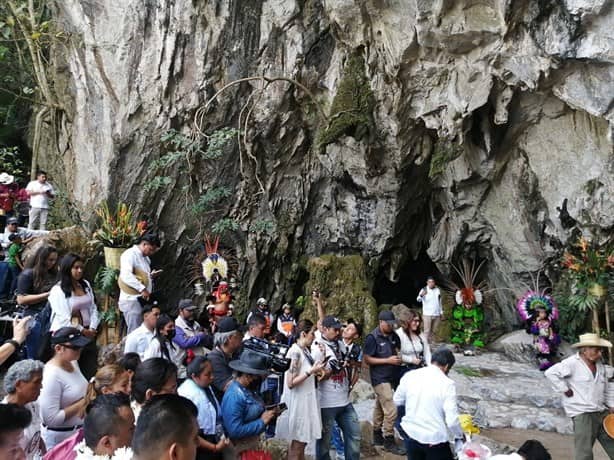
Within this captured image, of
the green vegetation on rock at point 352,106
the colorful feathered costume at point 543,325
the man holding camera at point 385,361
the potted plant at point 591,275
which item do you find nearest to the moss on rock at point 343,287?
the green vegetation on rock at point 352,106

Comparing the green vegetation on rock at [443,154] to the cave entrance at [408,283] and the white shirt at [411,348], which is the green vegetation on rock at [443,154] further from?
the white shirt at [411,348]

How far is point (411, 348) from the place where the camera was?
5.29 meters

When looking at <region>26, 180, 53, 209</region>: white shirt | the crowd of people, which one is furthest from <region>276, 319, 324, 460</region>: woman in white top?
<region>26, 180, 53, 209</region>: white shirt

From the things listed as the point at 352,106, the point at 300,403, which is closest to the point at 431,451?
the point at 300,403

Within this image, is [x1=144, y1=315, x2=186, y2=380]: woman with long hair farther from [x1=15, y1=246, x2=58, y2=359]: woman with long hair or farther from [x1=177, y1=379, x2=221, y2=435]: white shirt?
[x1=15, y1=246, x2=58, y2=359]: woman with long hair

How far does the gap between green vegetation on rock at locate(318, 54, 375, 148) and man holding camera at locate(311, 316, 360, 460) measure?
593 cm

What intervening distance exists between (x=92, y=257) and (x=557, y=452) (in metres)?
7.36

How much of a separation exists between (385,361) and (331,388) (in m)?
0.76

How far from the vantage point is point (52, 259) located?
468cm

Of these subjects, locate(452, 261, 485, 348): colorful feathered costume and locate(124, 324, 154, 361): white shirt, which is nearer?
locate(124, 324, 154, 361): white shirt

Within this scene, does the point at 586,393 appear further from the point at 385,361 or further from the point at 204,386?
the point at 204,386

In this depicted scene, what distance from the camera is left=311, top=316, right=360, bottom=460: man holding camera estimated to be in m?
4.50

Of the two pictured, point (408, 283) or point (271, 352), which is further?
point (408, 283)

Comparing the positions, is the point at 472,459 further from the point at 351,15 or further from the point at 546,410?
Result: the point at 351,15
